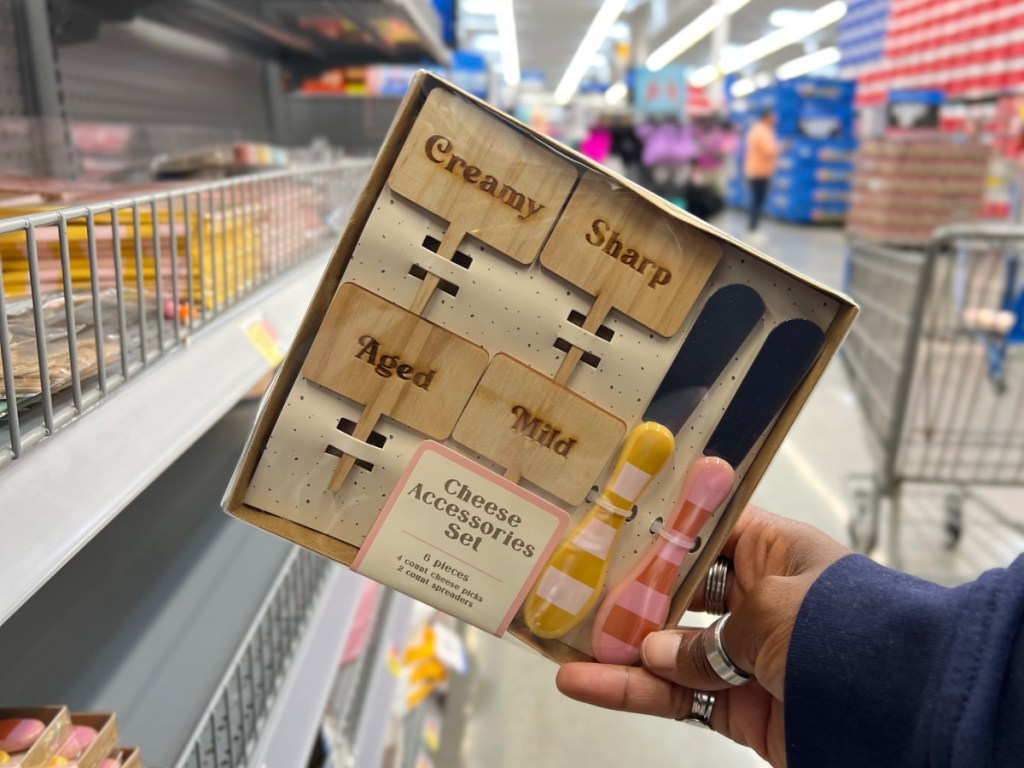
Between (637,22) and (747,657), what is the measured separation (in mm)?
16957

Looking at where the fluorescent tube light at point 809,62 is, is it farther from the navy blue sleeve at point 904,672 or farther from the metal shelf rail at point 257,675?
the navy blue sleeve at point 904,672

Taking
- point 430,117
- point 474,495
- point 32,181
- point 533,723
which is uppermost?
point 430,117

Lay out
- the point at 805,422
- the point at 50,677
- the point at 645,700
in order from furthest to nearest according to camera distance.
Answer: the point at 805,422 → the point at 50,677 → the point at 645,700

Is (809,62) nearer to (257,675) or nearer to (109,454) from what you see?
(257,675)

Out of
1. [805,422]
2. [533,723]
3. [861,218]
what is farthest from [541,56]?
[533,723]

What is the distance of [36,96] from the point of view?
1383 millimetres

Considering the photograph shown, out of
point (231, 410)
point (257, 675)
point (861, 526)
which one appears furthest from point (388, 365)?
point (861, 526)

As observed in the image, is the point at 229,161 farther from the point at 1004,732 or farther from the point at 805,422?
the point at 805,422

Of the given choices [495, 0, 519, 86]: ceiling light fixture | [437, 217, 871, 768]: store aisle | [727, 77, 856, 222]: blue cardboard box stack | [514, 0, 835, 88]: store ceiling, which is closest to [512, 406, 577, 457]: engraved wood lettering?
[437, 217, 871, 768]: store aisle

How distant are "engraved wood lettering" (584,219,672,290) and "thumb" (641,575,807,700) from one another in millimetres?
273

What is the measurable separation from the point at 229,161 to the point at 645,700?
1227 millimetres

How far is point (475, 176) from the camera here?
1.92 ft

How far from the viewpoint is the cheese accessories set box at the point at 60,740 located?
1.83 feet

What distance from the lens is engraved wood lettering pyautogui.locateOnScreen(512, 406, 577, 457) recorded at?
0.63 meters
